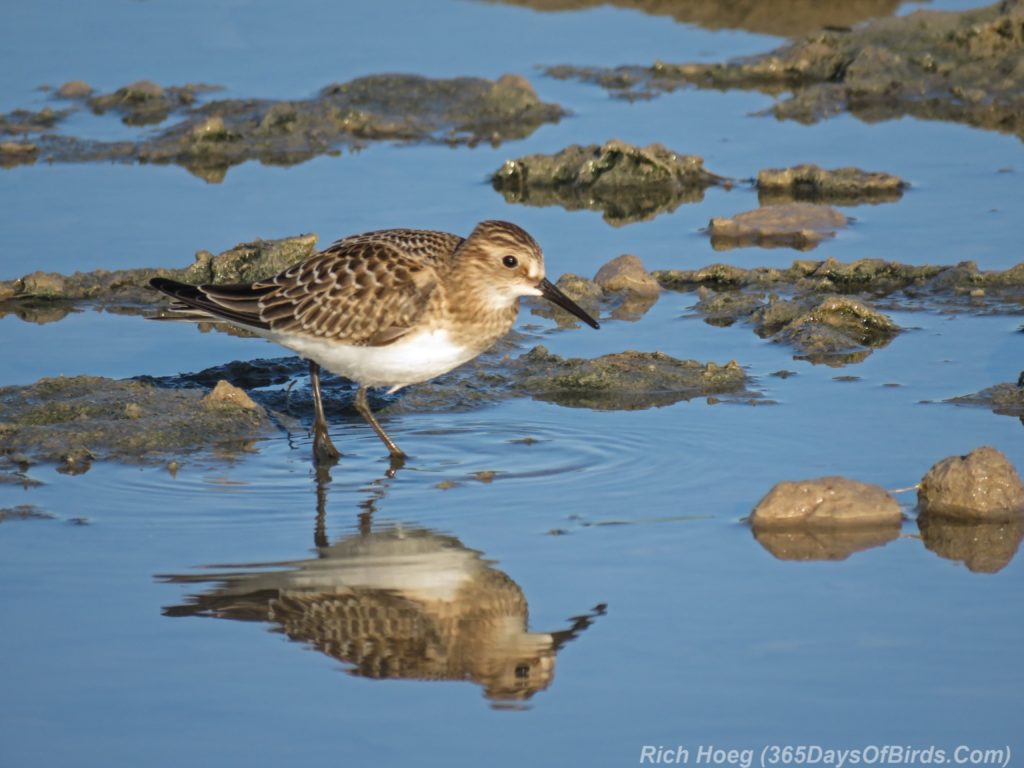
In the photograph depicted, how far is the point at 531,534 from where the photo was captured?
27.8 feet

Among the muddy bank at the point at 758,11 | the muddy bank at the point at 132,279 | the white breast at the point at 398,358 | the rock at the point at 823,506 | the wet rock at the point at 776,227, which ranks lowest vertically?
the rock at the point at 823,506

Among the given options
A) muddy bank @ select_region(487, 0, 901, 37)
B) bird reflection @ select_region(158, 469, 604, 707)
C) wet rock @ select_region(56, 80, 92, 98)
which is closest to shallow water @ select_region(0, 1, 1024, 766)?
bird reflection @ select_region(158, 469, 604, 707)

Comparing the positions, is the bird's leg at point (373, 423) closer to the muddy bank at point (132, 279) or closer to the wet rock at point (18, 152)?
the muddy bank at point (132, 279)

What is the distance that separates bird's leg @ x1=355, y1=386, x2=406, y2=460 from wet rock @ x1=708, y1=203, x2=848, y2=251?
439 centimetres

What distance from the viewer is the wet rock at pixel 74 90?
17.7 metres

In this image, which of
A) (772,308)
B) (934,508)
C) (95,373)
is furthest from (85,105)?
(934,508)

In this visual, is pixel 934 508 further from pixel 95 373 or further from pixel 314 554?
pixel 95 373

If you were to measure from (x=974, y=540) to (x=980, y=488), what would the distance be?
10.9 inches

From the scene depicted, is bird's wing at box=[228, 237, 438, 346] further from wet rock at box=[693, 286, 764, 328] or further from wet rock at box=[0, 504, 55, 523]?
wet rock at box=[693, 286, 764, 328]

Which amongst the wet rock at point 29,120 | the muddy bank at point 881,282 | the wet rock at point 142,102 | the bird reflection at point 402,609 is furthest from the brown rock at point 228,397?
the wet rock at point 142,102

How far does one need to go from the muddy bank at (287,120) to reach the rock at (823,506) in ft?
28.4

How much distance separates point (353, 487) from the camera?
9320mm

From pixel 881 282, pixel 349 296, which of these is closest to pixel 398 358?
pixel 349 296

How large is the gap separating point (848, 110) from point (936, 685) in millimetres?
11568
